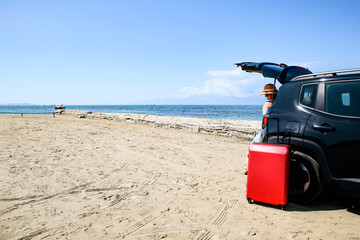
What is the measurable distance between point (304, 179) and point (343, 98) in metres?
1.31

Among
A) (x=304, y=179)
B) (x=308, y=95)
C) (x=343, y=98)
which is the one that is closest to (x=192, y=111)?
(x=308, y=95)

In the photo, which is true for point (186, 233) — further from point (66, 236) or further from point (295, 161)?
point (295, 161)

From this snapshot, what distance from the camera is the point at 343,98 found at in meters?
3.12

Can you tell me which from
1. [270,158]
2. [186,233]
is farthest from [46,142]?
[270,158]

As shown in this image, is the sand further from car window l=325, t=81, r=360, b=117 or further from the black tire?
car window l=325, t=81, r=360, b=117

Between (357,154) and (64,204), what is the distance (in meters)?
4.23

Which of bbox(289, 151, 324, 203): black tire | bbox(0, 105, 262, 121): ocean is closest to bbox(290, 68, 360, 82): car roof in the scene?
bbox(289, 151, 324, 203): black tire

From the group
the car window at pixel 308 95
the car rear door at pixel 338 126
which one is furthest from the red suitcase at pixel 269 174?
the car window at pixel 308 95

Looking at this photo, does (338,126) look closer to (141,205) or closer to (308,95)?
(308,95)

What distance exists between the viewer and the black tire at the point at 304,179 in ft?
10.5

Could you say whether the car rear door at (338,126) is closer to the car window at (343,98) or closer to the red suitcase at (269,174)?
the car window at (343,98)

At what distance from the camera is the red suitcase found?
3062 millimetres

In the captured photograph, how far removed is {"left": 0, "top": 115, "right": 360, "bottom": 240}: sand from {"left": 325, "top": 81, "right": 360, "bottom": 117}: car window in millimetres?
1464

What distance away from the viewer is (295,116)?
3.41 metres
